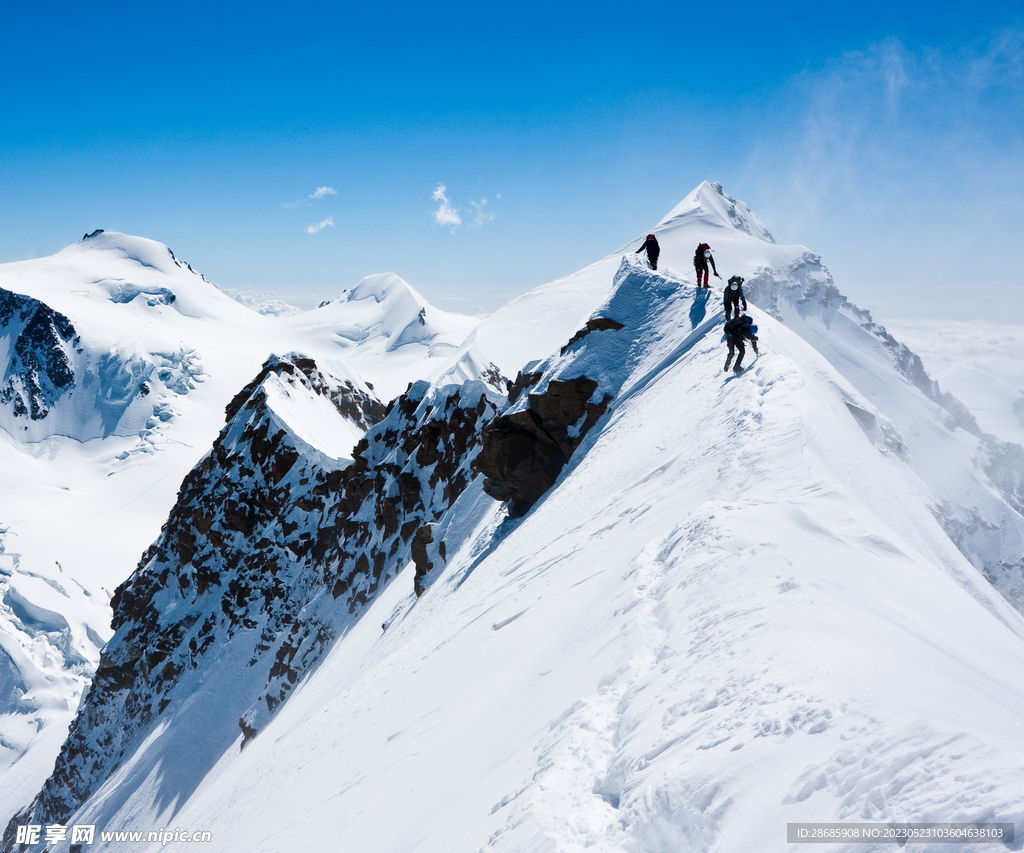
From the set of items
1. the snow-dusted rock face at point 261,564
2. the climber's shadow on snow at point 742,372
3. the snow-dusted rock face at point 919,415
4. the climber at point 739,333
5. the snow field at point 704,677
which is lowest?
the snow-dusted rock face at point 261,564

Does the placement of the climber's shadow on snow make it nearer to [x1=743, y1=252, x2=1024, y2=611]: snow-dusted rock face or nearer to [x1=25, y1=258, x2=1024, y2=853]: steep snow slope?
[x1=25, y1=258, x2=1024, y2=853]: steep snow slope

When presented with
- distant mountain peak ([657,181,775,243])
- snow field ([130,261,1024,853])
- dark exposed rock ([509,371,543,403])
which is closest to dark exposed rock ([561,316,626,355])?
dark exposed rock ([509,371,543,403])

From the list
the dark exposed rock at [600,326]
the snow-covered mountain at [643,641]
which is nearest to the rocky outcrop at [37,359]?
the snow-covered mountain at [643,641]

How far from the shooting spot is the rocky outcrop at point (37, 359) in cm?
15375

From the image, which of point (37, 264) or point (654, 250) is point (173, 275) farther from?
point (654, 250)

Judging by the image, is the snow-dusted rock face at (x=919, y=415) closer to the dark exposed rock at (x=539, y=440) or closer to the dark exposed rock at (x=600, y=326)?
the dark exposed rock at (x=600, y=326)

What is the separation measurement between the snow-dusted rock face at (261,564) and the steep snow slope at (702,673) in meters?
23.3

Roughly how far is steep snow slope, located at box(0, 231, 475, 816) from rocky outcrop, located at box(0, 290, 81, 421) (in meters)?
0.40

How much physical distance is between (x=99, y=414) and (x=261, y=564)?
434 feet

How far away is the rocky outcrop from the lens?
153750mm

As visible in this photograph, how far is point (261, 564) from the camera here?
159 ft

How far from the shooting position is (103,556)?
324 ft

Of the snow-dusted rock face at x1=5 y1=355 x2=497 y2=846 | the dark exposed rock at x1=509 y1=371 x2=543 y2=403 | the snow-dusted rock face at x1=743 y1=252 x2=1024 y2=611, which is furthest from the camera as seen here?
the snow-dusted rock face at x1=743 y1=252 x2=1024 y2=611

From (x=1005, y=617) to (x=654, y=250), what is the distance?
18.1 meters
